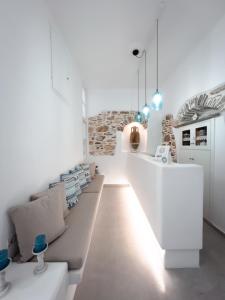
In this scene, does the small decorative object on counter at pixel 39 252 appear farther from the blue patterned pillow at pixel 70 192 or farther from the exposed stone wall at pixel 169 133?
the exposed stone wall at pixel 169 133

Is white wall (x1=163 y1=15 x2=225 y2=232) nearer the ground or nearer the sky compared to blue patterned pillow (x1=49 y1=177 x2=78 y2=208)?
nearer the sky

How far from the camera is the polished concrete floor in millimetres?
1626

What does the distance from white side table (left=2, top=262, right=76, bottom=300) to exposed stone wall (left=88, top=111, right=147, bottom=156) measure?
4672mm

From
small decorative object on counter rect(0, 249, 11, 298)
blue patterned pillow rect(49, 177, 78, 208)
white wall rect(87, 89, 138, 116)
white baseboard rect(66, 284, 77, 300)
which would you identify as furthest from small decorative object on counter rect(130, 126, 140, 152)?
small decorative object on counter rect(0, 249, 11, 298)

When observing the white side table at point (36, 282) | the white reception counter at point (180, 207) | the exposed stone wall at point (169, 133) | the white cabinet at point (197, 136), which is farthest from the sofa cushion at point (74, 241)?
the exposed stone wall at point (169, 133)

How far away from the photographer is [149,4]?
2.34 m

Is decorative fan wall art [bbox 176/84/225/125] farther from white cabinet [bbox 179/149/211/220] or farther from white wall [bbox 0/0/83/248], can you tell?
white wall [bbox 0/0/83/248]

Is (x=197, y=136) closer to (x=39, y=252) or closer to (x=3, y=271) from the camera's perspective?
(x=39, y=252)

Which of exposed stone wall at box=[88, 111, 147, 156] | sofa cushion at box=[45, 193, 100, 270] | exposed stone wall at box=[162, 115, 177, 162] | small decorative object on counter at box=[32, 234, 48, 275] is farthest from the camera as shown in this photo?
exposed stone wall at box=[88, 111, 147, 156]

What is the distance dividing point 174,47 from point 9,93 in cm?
322

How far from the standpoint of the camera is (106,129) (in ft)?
19.4

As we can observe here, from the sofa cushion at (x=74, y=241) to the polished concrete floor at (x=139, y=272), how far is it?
502mm

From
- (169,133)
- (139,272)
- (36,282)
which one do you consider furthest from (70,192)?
(169,133)

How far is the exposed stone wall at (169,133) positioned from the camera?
4.64 m
